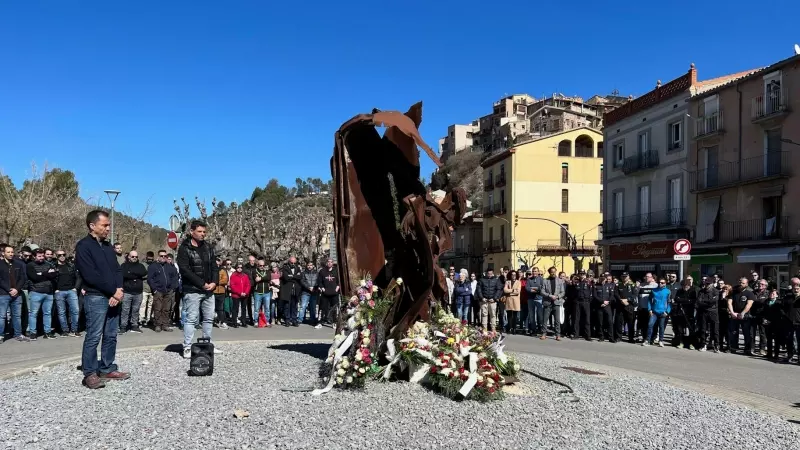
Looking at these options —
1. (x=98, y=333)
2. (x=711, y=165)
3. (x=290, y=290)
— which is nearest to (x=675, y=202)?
(x=711, y=165)

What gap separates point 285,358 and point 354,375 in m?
2.76

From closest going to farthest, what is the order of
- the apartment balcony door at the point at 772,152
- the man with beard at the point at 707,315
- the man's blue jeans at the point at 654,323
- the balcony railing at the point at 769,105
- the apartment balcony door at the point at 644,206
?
the man with beard at the point at 707,315 → the man's blue jeans at the point at 654,323 → the balcony railing at the point at 769,105 → the apartment balcony door at the point at 772,152 → the apartment balcony door at the point at 644,206

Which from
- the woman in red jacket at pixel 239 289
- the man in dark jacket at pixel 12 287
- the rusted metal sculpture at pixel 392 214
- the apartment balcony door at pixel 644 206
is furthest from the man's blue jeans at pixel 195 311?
the apartment balcony door at pixel 644 206

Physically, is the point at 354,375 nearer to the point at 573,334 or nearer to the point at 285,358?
the point at 285,358

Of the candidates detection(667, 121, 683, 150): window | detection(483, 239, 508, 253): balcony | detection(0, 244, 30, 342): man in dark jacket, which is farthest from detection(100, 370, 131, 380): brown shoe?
detection(483, 239, 508, 253): balcony

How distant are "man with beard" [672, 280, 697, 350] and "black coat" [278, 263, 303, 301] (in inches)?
380

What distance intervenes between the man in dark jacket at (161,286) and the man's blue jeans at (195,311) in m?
6.23

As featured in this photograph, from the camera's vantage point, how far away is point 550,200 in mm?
53344

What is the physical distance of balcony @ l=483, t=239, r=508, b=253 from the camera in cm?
5408

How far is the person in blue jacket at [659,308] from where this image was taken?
1473 cm

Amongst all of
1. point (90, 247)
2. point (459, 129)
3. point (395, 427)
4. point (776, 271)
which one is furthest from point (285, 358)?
point (459, 129)

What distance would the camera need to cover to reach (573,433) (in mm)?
5438

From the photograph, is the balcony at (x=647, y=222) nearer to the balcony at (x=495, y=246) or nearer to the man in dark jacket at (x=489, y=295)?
the balcony at (x=495, y=246)

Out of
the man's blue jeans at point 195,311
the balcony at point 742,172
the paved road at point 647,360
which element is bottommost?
the paved road at point 647,360
